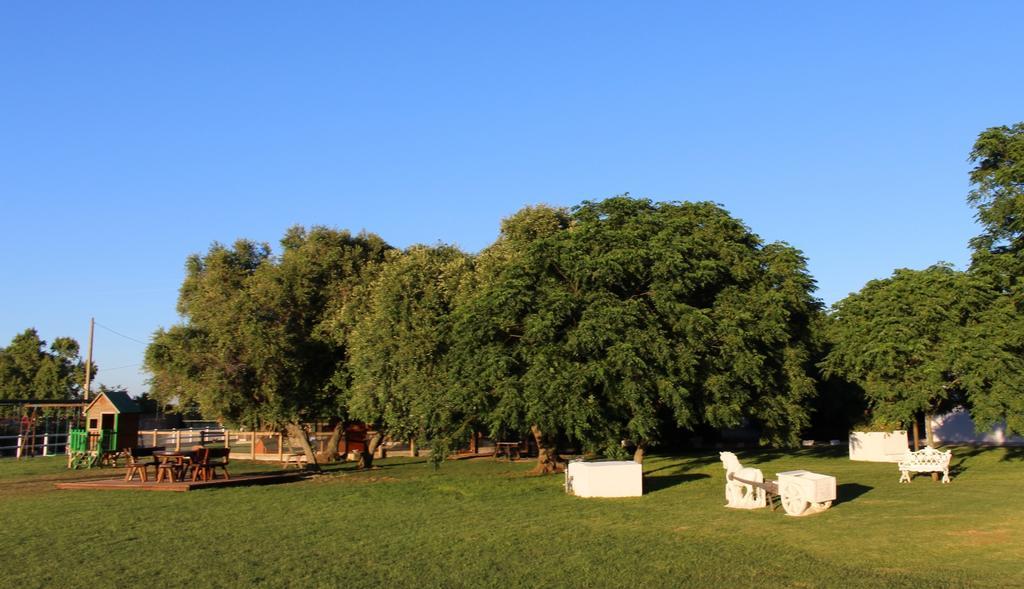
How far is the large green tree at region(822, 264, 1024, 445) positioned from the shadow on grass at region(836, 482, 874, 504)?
6.57 metres

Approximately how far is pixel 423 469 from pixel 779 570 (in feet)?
65.8

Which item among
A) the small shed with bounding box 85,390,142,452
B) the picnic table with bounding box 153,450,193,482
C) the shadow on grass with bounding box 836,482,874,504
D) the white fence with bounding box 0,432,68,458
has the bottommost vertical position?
the white fence with bounding box 0,432,68,458

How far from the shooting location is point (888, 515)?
47.3 feet

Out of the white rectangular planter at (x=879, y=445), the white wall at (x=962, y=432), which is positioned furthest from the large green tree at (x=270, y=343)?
the white wall at (x=962, y=432)

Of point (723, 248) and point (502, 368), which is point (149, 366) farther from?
point (723, 248)

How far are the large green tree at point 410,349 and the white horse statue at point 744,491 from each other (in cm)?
910

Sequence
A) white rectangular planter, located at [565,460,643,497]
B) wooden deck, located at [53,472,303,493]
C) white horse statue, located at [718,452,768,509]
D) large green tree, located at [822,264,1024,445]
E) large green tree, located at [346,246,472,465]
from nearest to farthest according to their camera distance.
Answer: white horse statue, located at [718,452,768,509]
white rectangular planter, located at [565,460,643,497]
wooden deck, located at [53,472,303,493]
large green tree, located at [346,246,472,465]
large green tree, located at [822,264,1024,445]

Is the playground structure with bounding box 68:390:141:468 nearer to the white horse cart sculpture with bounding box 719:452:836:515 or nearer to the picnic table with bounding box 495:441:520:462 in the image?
the picnic table with bounding box 495:441:520:462

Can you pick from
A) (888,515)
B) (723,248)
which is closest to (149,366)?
(723,248)

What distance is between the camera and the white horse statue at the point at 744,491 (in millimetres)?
15664

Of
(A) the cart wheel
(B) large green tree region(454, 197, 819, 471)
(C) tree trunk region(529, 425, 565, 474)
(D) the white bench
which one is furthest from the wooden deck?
(D) the white bench

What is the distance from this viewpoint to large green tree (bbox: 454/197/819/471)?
20.8 m

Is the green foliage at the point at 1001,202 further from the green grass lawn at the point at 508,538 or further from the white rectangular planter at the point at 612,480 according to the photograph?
the white rectangular planter at the point at 612,480

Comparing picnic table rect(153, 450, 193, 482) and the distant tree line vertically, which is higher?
the distant tree line
